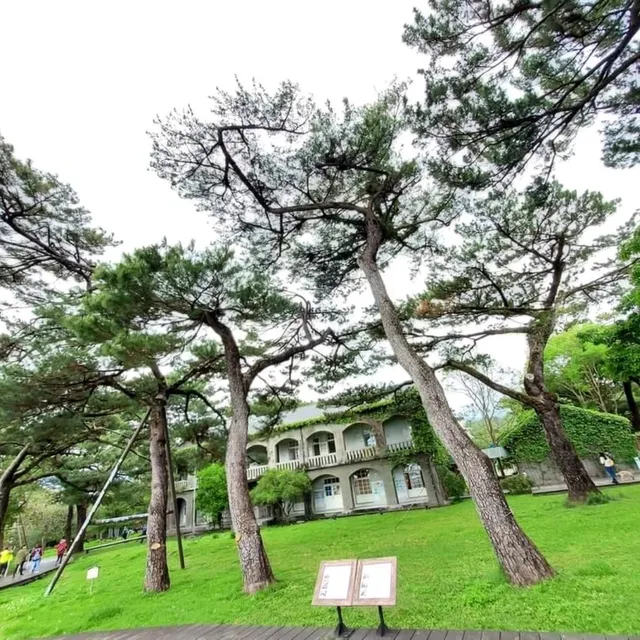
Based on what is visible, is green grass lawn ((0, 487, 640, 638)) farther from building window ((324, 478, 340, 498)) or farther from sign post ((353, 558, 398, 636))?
building window ((324, 478, 340, 498))

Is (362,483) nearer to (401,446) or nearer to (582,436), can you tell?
(401,446)

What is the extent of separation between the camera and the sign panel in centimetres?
313

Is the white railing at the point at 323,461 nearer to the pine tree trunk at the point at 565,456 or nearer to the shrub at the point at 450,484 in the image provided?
the shrub at the point at 450,484

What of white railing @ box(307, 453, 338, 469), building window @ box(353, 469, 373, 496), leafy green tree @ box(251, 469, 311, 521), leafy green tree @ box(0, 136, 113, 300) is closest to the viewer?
leafy green tree @ box(0, 136, 113, 300)

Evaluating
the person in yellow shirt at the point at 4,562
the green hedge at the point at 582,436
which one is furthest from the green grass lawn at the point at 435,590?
the person in yellow shirt at the point at 4,562

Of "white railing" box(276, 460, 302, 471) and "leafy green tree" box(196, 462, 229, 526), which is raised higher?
"white railing" box(276, 460, 302, 471)

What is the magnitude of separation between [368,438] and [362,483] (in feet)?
8.40

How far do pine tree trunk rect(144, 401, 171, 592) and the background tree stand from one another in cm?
712

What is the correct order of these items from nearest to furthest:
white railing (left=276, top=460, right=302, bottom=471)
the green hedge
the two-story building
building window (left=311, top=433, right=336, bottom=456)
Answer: the green hedge, the two-story building, white railing (left=276, top=460, right=302, bottom=471), building window (left=311, top=433, right=336, bottom=456)

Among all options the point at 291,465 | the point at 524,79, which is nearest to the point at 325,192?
the point at 524,79

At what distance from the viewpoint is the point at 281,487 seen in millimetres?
18578

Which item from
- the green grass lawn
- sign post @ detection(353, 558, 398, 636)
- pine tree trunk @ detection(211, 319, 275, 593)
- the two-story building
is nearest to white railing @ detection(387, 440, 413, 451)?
the two-story building

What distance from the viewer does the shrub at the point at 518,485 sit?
50.0ft

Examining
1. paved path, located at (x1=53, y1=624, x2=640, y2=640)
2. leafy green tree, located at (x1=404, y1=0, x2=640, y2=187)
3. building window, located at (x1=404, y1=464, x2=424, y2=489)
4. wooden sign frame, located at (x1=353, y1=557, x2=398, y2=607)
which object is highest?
leafy green tree, located at (x1=404, y1=0, x2=640, y2=187)
